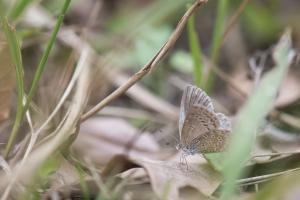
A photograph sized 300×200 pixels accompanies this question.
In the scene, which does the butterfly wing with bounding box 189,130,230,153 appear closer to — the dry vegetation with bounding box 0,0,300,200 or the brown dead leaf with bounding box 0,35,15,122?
the dry vegetation with bounding box 0,0,300,200

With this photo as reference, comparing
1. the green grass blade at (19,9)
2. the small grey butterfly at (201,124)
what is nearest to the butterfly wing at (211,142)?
the small grey butterfly at (201,124)

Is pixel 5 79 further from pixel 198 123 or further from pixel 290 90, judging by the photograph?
pixel 290 90

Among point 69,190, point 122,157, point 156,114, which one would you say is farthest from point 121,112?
point 69,190

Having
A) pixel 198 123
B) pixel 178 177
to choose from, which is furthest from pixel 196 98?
pixel 178 177

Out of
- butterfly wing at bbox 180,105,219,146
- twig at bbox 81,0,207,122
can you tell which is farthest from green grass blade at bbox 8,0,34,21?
butterfly wing at bbox 180,105,219,146

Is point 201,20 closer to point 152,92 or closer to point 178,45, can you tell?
point 178,45

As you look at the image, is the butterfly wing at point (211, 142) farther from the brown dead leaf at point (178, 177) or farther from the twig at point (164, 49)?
the twig at point (164, 49)
